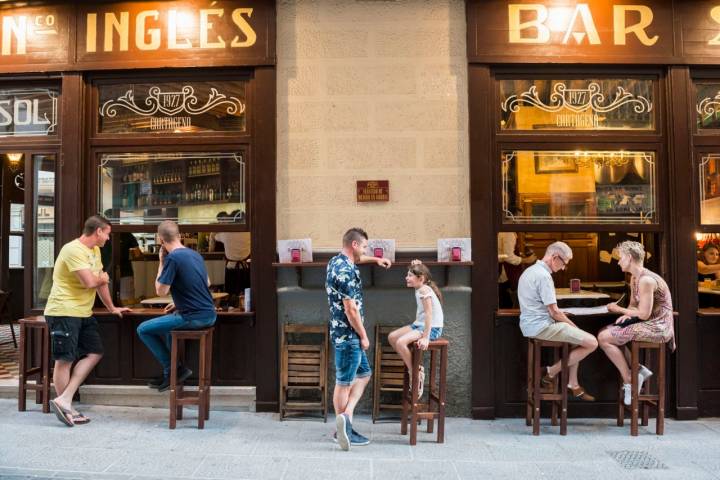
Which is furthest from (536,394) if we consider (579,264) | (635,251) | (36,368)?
(36,368)

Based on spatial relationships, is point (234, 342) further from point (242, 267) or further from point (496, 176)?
point (496, 176)

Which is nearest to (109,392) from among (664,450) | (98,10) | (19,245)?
(98,10)

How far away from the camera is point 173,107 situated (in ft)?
19.9

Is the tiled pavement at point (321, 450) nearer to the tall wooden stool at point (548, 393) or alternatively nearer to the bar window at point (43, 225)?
the tall wooden stool at point (548, 393)

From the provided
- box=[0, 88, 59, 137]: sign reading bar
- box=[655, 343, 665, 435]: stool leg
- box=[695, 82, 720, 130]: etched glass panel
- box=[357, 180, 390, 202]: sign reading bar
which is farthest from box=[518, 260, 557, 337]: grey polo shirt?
box=[0, 88, 59, 137]: sign reading bar

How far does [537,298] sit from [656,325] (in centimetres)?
107

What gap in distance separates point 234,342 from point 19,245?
8.84 meters

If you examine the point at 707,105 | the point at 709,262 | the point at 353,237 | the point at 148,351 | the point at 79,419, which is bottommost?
the point at 79,419

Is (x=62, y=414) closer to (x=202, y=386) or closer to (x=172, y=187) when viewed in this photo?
(x=202, y=386)

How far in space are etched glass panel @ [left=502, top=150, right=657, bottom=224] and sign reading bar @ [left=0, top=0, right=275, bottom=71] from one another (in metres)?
2.83

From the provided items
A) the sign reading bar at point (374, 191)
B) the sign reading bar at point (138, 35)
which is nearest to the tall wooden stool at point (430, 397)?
the sign reading bar at point (374, 191)

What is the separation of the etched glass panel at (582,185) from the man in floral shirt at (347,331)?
6.77 ft

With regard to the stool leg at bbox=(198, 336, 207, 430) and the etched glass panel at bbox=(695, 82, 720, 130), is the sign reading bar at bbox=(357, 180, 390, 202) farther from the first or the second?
the etched glass panel at bbox=(695, 82, 720, 130)

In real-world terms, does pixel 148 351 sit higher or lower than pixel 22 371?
higher
